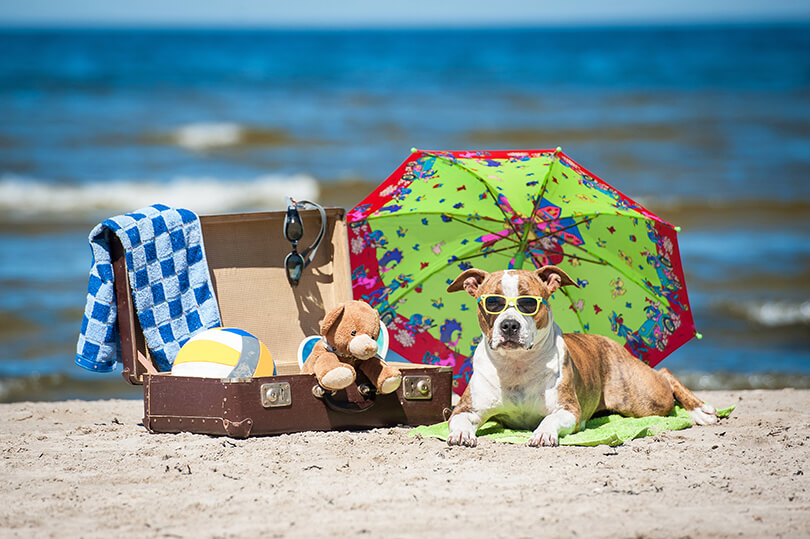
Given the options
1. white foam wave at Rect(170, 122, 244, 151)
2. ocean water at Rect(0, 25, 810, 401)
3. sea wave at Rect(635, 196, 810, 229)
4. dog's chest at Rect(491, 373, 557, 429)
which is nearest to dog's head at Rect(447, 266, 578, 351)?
dog's chest at Rect(491, 373, 557, 429)

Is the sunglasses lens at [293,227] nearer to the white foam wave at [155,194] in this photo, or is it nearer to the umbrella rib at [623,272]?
the umbrella rib at [623,272]

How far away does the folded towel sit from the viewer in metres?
4.49

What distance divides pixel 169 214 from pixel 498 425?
2.16 meters

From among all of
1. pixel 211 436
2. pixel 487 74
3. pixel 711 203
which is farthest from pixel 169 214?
pixel 487 74

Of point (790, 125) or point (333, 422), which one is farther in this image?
point (790, 125)

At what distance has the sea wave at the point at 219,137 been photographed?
21156 millimetres

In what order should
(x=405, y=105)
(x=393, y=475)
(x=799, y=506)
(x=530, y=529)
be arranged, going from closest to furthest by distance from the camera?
(x=530, y=529)
(x=799, y=506)
(x=393, y=475)
(x=405, y=105)

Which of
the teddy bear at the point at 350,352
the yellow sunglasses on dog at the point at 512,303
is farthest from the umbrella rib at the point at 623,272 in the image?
the teddy bear at the point at 350,352

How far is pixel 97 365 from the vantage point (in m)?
4.87

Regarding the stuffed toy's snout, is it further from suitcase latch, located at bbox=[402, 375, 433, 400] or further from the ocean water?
the ocean water

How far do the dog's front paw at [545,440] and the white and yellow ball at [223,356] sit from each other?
1453 millimetres

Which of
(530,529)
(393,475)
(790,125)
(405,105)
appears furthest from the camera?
(405,105)

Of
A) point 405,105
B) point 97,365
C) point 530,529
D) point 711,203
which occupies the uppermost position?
point 405,105

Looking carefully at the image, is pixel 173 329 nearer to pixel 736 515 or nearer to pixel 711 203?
pixel 736 515
